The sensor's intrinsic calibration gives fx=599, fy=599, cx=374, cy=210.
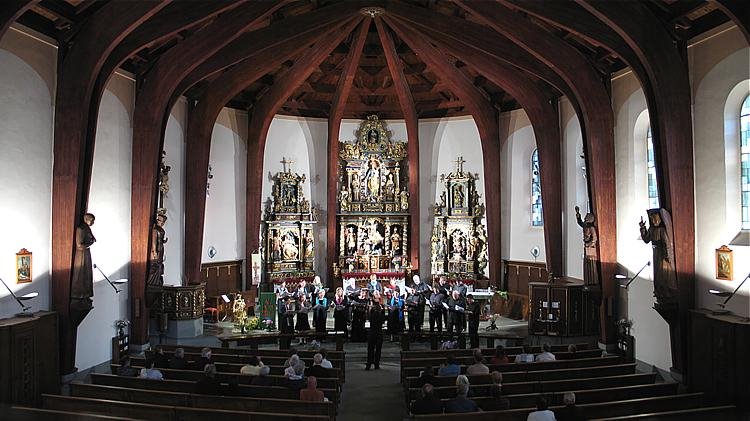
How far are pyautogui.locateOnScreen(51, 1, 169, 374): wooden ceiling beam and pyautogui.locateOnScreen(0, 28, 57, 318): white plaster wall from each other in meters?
0.17

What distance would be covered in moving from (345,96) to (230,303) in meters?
9.22

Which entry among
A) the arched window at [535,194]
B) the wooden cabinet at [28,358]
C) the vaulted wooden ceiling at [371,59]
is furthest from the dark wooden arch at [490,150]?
the wooden cabinet at [28,358]

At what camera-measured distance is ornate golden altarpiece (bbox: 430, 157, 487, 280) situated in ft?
83.6

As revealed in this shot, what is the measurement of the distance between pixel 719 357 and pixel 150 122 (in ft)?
49.3

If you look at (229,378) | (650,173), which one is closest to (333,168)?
(650,173)

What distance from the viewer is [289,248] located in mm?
25703

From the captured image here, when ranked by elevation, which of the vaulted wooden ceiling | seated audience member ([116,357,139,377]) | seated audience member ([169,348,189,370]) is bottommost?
seated audience member ([116,357,139,377])

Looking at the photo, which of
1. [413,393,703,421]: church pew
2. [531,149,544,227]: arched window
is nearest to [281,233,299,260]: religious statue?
[531,149,544,227]: arched window

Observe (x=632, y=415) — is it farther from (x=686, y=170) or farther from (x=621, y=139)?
(x=621, y=139)

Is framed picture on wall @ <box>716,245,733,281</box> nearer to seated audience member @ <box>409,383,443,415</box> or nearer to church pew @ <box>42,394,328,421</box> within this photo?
seated audience member @ <box>409,383,443,415</box>

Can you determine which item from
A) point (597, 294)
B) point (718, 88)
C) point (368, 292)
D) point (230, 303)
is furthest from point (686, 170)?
point (230, 303)

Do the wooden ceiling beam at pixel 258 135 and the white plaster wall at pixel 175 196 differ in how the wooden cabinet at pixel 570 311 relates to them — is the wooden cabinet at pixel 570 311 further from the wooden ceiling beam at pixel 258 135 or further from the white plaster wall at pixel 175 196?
the white plaster wall at pixel 175 196

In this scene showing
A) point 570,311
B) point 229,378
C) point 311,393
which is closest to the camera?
point 311,393

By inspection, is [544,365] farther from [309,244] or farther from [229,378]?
[309,244]
